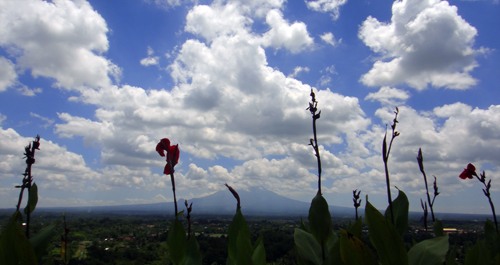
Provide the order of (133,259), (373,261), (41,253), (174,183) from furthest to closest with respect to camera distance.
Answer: (133,259), (174,183), (41,253), (373,261)

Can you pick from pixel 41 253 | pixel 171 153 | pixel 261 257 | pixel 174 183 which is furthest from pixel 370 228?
pixel 41 253

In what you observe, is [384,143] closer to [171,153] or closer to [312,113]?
[312,113]

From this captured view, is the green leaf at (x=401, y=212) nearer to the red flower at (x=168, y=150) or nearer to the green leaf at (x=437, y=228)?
the green leaf at (x=437, y=228)

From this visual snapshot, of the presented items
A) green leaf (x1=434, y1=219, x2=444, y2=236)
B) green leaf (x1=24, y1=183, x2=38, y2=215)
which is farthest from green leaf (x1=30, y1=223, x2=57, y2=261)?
green leaf (x1=434, y1=219, x2=444, y2=236)

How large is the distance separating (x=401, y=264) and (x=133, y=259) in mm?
59983

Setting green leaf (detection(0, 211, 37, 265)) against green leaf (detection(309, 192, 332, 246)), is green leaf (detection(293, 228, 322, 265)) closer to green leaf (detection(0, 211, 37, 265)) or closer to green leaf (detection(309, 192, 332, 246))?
green leaf (detection(309, 192, 332, 246))

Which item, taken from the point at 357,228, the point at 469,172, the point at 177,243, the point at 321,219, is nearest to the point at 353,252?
the point at 321,219

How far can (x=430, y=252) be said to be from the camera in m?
0.95

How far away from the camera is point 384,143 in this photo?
3.92 ft

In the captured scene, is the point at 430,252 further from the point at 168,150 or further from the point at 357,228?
the point at 168,150

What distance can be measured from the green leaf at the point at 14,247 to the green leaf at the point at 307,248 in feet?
3.53

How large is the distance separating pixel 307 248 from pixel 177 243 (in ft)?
2.35

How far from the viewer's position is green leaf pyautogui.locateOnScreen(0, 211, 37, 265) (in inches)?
38.3

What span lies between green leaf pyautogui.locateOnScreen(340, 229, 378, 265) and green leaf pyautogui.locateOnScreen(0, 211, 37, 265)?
115cm
